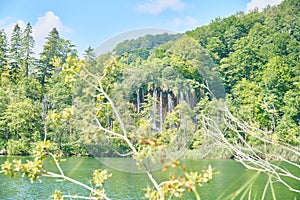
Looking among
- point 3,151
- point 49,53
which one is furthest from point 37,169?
point 49,53

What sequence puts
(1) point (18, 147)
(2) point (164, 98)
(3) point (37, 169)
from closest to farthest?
(3) point (37, 169) → (2) point (164, 98) → (1) point (18, 147)

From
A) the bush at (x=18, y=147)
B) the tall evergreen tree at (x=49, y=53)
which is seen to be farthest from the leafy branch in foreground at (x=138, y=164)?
the tall evergreen tree at (x=49, y=53)

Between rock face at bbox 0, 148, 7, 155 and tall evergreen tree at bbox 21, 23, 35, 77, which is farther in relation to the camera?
tall evergreen tree at bbox 21, 23, 35, 77

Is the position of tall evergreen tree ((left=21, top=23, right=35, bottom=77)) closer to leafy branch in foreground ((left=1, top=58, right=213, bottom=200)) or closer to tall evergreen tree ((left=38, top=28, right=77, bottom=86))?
tall evergreen tree ((left=38, top=28, right=77, bottom=86))

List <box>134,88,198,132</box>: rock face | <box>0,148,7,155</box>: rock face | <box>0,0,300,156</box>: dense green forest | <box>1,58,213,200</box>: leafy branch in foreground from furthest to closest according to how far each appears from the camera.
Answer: <box>0,148,7,155</box>: rock face < <box>0,0,300,156</box>: dense green forest < <box>134,88,198,132</box>: rock face < <box>1,58,213,200</box>: leafy branch in foreground

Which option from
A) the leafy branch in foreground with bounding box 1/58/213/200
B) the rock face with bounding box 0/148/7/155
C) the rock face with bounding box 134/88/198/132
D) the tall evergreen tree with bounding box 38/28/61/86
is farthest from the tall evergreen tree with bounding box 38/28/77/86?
the leafy branch in foreground with bounding box 1/58/213/200

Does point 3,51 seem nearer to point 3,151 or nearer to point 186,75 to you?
point 3,151

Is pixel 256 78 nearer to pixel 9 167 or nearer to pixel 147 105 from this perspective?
pixel 147 105

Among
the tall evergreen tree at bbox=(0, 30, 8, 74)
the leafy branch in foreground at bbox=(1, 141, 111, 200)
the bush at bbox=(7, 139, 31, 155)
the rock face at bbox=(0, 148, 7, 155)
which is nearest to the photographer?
the leafy branch in foreground at bbox=(1, 141, 111, 200)

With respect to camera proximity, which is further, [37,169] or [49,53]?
[49,53]

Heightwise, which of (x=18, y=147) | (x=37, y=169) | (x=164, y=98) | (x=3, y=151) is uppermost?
(x=164, y=98)

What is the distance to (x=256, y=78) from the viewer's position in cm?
3319

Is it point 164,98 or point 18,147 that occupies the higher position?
point 164,98

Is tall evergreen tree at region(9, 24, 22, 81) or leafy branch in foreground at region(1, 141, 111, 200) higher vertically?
tall evergreen tree at region(9, 24, 22, 81)
